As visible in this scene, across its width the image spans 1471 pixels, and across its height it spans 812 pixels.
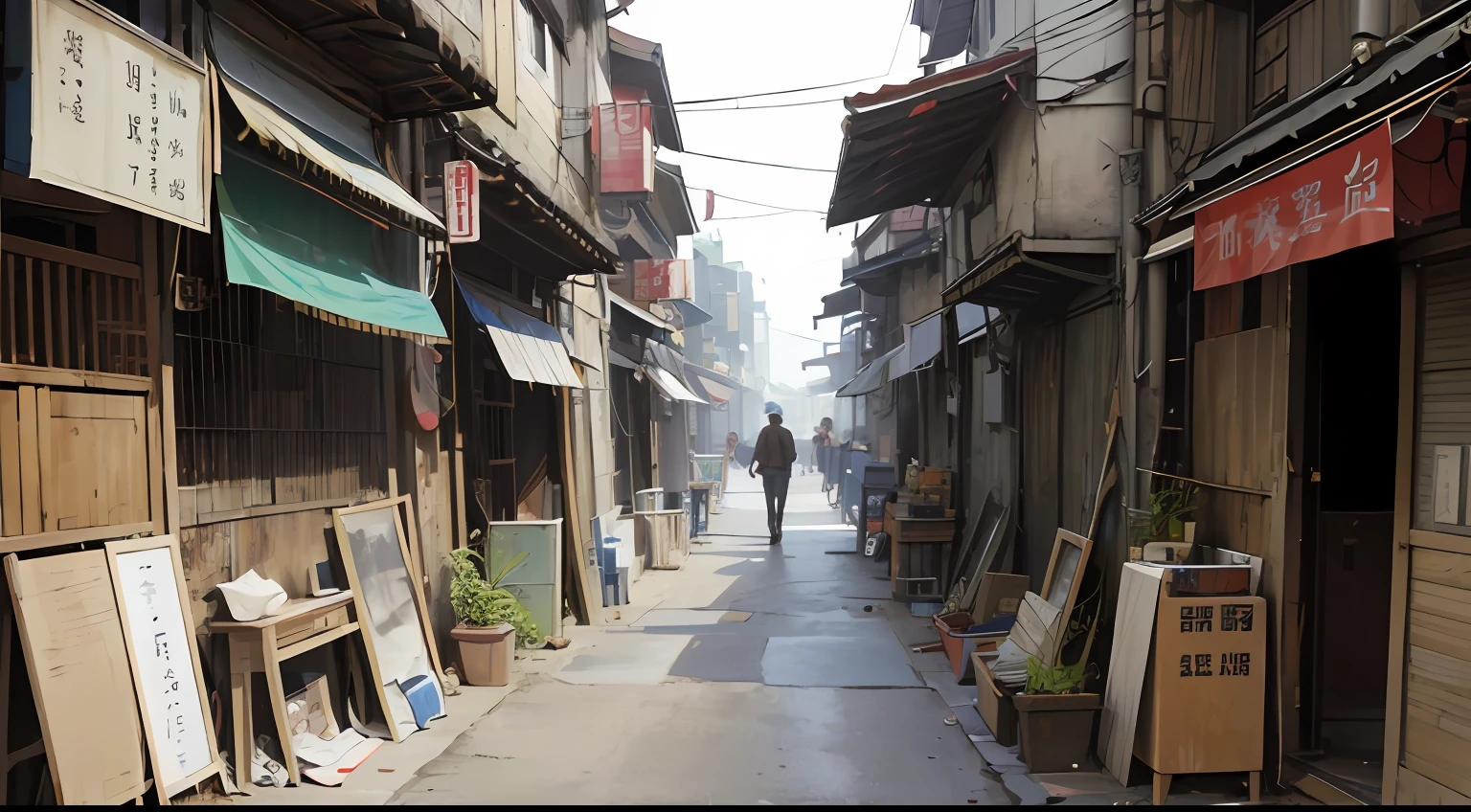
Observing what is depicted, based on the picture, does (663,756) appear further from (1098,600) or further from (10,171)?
(10,171)

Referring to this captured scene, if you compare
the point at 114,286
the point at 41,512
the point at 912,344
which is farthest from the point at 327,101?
the point at 912,344

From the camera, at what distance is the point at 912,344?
50.1 feet

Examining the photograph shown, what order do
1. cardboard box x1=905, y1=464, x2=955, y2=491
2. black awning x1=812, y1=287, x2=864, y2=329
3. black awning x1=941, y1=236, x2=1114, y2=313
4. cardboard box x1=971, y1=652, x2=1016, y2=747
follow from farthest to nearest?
black awning x1=812, y1=287, x2=864, y2=329 < cardboard box x1=905, y1=464, x2=955, y2=491 < black awning x1=941, y1=236, x2=1114, y2=313 < cardboard box x1=971, y1=652, x2=1016, y2=747

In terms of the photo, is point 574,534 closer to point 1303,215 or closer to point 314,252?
point 314,252

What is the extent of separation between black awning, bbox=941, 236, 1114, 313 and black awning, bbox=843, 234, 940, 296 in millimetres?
7050

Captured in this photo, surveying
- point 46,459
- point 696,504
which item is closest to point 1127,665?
point 46,459

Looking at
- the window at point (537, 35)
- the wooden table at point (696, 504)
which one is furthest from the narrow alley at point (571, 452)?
the wooden table at point (696, 504)

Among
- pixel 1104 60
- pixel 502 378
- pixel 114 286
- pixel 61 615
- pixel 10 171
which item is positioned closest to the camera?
pixel 10 171

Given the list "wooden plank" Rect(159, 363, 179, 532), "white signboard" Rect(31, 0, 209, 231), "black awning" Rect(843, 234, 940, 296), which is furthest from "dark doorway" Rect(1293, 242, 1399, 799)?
"black awning" Rect(843, 234, 940, 296)

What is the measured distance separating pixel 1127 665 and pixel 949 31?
1338 centimetres

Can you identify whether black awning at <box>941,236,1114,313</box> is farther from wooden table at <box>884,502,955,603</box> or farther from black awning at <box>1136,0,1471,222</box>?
wooden table at <box>884,502,955,603</box>

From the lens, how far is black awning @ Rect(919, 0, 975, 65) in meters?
14.4

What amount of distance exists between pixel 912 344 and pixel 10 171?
13.4 metres

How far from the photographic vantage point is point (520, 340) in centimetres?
862
